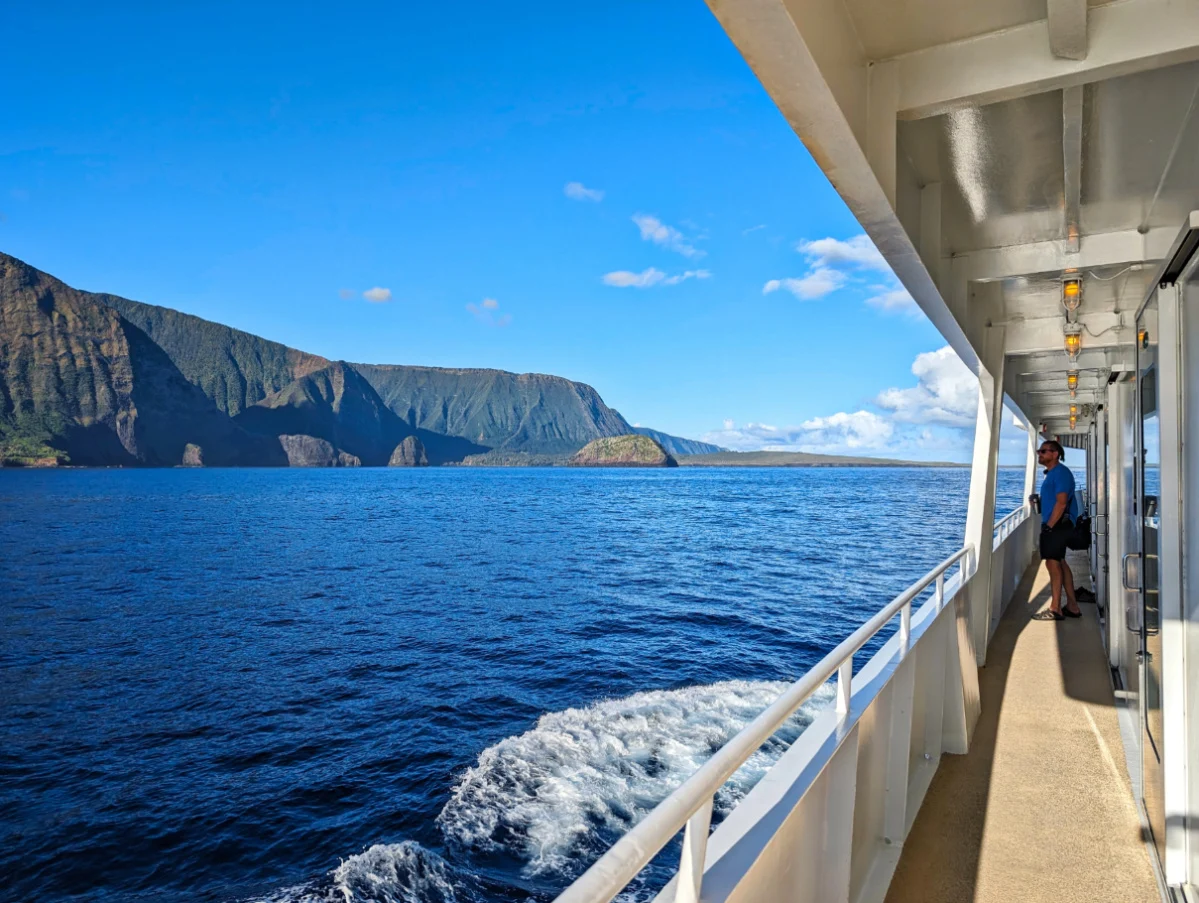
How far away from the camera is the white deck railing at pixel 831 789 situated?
97 cm

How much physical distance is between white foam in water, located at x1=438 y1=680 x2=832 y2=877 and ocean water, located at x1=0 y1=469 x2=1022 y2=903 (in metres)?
0.03

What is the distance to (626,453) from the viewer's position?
15825cm

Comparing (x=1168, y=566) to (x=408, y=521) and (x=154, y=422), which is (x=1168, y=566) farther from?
(x=154, y=422)

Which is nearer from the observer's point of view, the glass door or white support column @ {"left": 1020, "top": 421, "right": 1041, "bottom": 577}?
the glass door

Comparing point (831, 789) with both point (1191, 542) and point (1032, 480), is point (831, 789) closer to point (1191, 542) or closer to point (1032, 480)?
point (1191, 542)

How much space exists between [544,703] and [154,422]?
4625 inches

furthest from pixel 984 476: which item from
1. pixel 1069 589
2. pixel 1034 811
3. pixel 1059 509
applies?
pixel 1034 811

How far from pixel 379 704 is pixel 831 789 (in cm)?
963

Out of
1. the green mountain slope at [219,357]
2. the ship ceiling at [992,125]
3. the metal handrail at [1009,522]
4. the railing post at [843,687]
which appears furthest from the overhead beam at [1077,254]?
the green mountain slope at [219,357]

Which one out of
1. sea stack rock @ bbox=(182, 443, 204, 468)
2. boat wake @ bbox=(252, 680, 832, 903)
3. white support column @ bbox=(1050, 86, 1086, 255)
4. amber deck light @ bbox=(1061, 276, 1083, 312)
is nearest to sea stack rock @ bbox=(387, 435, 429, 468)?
sea stack rock @ bbox=(182, 443, 204, 468)

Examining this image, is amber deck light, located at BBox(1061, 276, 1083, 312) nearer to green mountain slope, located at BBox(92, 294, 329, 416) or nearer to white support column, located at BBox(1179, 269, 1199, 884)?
white support column, located at BBox(1179, 269, 1199, 884)

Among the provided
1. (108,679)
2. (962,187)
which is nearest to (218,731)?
(108,679)

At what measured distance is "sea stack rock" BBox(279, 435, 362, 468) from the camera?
138 meters

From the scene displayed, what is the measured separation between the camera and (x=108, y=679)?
1300 cm
